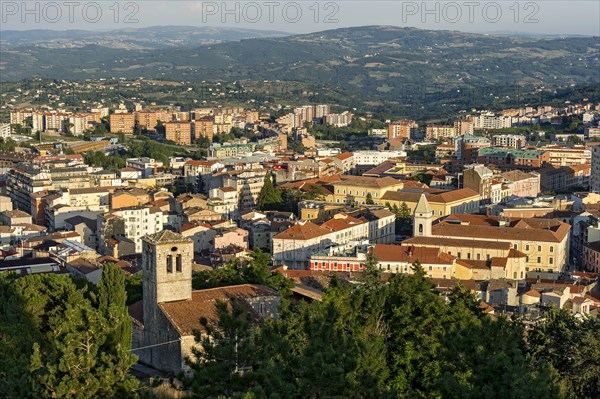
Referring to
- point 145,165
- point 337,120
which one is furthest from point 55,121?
point 337,120

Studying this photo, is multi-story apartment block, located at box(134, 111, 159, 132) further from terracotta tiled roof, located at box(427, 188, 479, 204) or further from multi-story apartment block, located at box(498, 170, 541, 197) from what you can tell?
terracotta tiled roof, located at box(427, 188, 479, 204)

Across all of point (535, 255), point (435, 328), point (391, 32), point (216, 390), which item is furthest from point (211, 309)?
point (391, 32)

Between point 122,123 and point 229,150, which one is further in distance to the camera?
point 122,123

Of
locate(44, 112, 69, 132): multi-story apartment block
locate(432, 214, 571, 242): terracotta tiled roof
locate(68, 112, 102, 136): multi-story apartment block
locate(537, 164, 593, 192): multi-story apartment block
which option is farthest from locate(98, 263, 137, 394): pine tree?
locate(44, 112, 69, 132): multi-story apartment block

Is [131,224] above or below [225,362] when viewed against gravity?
below

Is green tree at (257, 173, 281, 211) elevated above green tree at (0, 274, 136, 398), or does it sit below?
below

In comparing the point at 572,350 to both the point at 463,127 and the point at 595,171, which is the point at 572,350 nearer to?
the point at 595,171
